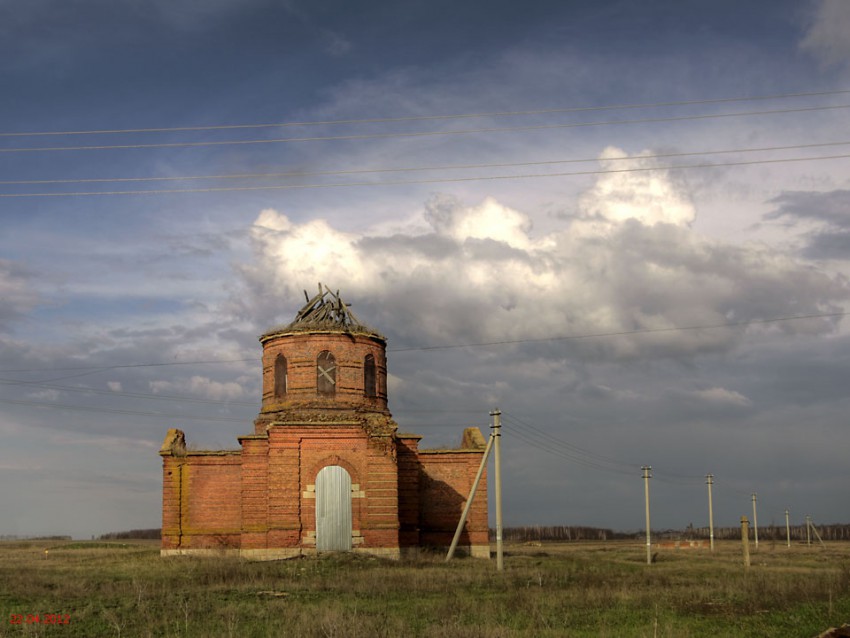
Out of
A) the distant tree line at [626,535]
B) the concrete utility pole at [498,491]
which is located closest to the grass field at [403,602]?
the concrete utility pole at [498,491]

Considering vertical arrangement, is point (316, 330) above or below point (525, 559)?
above

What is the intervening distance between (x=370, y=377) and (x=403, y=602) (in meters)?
22.0

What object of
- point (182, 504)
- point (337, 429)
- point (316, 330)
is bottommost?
A: point (182, 504)

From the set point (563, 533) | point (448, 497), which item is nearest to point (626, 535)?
point (563, 533)

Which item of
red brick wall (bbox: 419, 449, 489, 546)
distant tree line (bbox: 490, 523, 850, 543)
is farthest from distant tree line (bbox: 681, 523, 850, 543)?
red brick wall (bbox: 419, 449, 489, 546)

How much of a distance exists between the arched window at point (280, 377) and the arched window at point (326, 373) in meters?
1.84

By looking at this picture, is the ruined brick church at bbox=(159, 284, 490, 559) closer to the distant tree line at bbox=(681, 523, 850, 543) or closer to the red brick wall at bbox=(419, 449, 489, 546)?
the red brick wall at bbox=(419, 449, 489, 546)

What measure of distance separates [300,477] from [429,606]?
17.7 m

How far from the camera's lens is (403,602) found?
20.4 meters

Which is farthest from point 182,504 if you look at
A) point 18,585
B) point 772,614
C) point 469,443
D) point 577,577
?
point 772,614

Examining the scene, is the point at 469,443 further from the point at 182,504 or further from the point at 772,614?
the point at 772,614

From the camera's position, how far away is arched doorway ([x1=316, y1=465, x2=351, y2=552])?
3588 centimetres

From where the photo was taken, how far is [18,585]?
2380 centimetres

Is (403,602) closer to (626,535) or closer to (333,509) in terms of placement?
(333,509)
